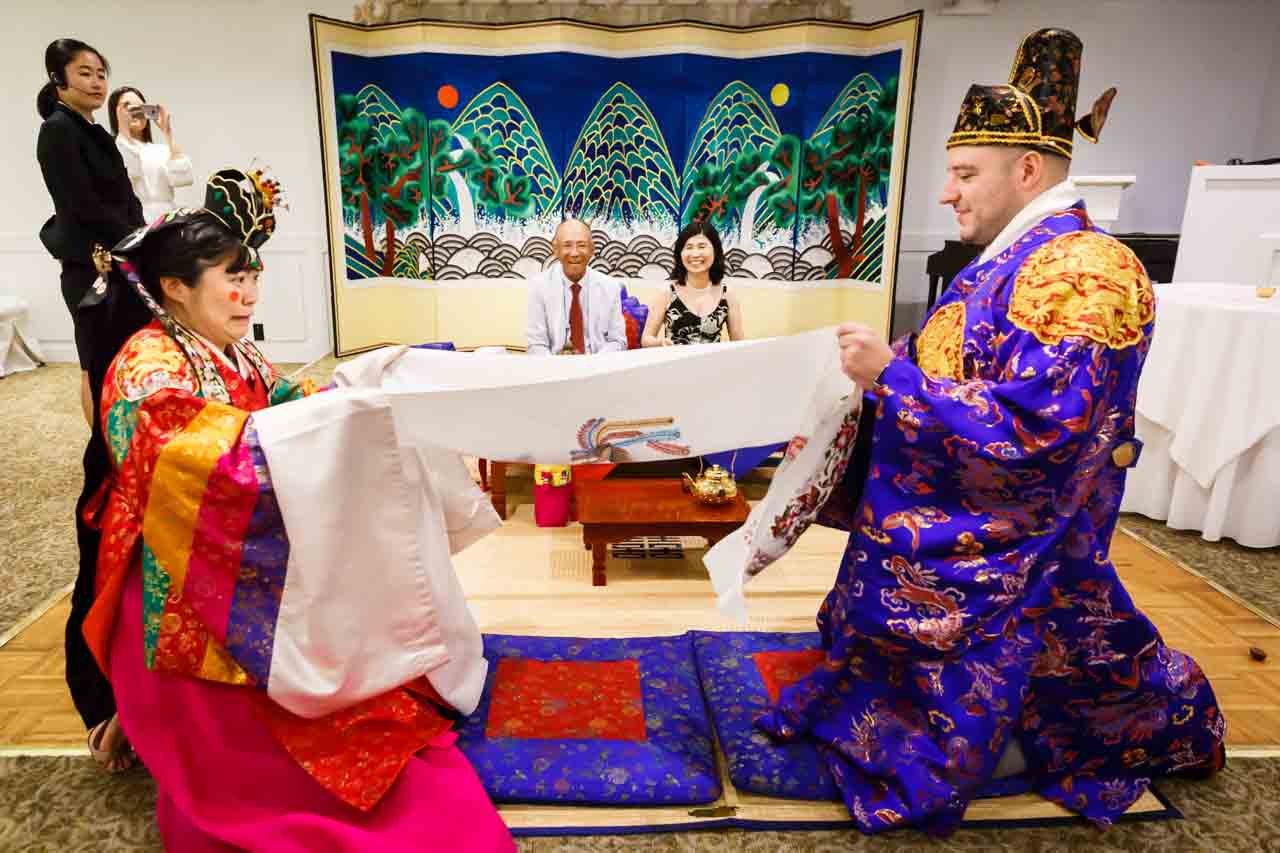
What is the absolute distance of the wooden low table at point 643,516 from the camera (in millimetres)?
2834

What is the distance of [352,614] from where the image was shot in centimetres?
162

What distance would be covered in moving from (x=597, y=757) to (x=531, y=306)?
2.59 m

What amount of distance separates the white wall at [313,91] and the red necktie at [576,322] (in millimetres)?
3203

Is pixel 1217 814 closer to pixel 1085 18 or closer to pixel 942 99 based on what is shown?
pixel 942 99

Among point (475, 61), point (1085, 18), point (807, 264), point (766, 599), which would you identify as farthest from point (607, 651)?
point (1085, 18)

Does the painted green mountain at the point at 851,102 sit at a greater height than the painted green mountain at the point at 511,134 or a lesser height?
greater

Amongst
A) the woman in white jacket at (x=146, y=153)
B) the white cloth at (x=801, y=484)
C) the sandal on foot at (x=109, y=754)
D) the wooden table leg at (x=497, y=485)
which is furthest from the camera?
the woman in white jacket at (x=146, y=153)

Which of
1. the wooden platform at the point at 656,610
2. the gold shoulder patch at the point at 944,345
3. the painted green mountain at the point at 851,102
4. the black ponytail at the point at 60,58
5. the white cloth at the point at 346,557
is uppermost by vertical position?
the painted green mountain at the point at 851,102

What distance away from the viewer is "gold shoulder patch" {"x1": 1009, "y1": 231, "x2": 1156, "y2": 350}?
1.49 m

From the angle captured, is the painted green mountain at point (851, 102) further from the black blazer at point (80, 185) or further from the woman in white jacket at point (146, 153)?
the black blazer at point (80, 185)

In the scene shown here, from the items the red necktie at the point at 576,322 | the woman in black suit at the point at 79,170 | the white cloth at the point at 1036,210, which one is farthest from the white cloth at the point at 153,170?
the white cloth at the point at 1036,210

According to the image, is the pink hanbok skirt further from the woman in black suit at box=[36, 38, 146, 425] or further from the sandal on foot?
the woman in black suit at box=[36, 38, 146, 425]

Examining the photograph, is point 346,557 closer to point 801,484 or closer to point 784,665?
point 801,484

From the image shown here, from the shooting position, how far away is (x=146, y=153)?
4.89m
